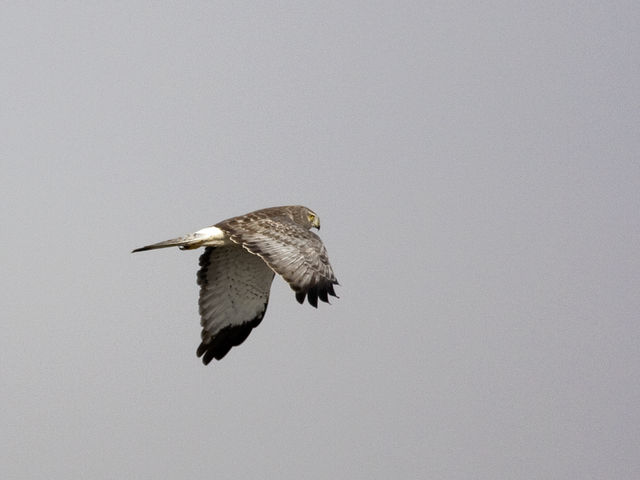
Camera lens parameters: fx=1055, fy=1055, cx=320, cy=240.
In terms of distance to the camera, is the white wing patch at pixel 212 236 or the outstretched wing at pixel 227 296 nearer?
the white wing patch at pixel 212 236

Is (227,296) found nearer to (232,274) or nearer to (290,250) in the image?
(232,274)

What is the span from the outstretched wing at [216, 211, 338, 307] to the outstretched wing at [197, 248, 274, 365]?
126cm

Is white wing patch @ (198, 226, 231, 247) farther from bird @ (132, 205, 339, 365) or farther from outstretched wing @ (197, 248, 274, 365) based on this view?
outstretched wing @ (197, 248, 274, 365)

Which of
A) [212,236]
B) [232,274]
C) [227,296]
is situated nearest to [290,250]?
[212,236]

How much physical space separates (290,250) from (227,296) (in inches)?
122

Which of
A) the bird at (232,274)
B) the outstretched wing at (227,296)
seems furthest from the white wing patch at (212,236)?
the outstretched wing at (227,296)

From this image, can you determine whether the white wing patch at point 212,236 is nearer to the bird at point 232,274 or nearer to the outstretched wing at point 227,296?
the bird at point 232,274

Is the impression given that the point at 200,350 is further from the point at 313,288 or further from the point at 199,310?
the point at 313,288

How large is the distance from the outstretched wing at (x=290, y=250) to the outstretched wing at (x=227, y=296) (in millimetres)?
1259

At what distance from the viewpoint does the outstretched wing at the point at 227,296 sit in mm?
15742

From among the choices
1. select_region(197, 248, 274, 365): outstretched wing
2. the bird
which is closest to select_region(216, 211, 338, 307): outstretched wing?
the bird

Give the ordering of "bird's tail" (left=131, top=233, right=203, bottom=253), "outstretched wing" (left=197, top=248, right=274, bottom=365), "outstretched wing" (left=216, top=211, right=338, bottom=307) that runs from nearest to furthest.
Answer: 1. "outstretched wing" (left=216, top=211, right=338, bottom=307)
2. "bird's tail" (left=131, top=233, right=203, bottom=253)
3. "outstretched wing" (left=197, top=248, right=274, bottom=365)

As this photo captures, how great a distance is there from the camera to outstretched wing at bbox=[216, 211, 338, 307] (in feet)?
40.8

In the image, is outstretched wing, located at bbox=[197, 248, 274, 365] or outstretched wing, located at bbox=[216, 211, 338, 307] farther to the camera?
outstretched wing, located at bbox=[197, 248, 274, 365]
